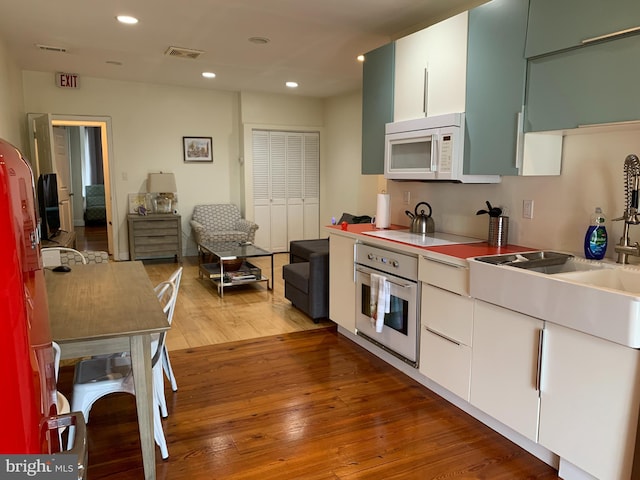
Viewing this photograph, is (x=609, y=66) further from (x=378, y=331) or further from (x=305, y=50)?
(x=305, y=50)

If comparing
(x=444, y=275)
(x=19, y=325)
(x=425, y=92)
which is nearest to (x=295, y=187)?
(x=425, y=92)

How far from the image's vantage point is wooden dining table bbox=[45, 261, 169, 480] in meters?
1.78

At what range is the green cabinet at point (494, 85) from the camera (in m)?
2.45

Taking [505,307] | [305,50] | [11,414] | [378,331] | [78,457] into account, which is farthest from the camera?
[305,50]

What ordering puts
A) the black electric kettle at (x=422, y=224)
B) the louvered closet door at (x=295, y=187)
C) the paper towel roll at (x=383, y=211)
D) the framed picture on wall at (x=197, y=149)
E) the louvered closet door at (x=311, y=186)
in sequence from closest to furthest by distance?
the black electric kettle at (x=422, y=224), the paper towel roll at (x=383, y=211), the framed picture on wall at (x=197, y=149), the louvered closet door at (x=295, y=187), the louvered closet door at (x=311, y=186)

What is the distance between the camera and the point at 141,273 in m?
2.72

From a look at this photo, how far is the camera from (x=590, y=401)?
1.83m

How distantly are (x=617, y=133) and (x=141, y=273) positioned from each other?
8.62ft

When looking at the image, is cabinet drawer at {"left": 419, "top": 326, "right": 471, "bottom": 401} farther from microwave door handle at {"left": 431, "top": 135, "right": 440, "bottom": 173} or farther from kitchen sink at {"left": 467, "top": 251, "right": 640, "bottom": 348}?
microwave door handle at {"left": 431, "top": 135, "right": 440, "bottom": 173}

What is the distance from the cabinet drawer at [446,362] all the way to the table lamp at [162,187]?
493cm

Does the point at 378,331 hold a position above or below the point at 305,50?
below

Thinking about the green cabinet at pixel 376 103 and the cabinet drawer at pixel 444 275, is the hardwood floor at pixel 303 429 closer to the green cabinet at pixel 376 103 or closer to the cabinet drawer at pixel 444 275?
the cabinet drawer at pixel 444 275

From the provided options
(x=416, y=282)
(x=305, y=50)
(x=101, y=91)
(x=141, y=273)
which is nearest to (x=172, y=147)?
(x=101, y=91)

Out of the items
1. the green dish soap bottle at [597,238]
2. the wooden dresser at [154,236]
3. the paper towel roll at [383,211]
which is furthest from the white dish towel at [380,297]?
the wooden dresser at [154,236]
